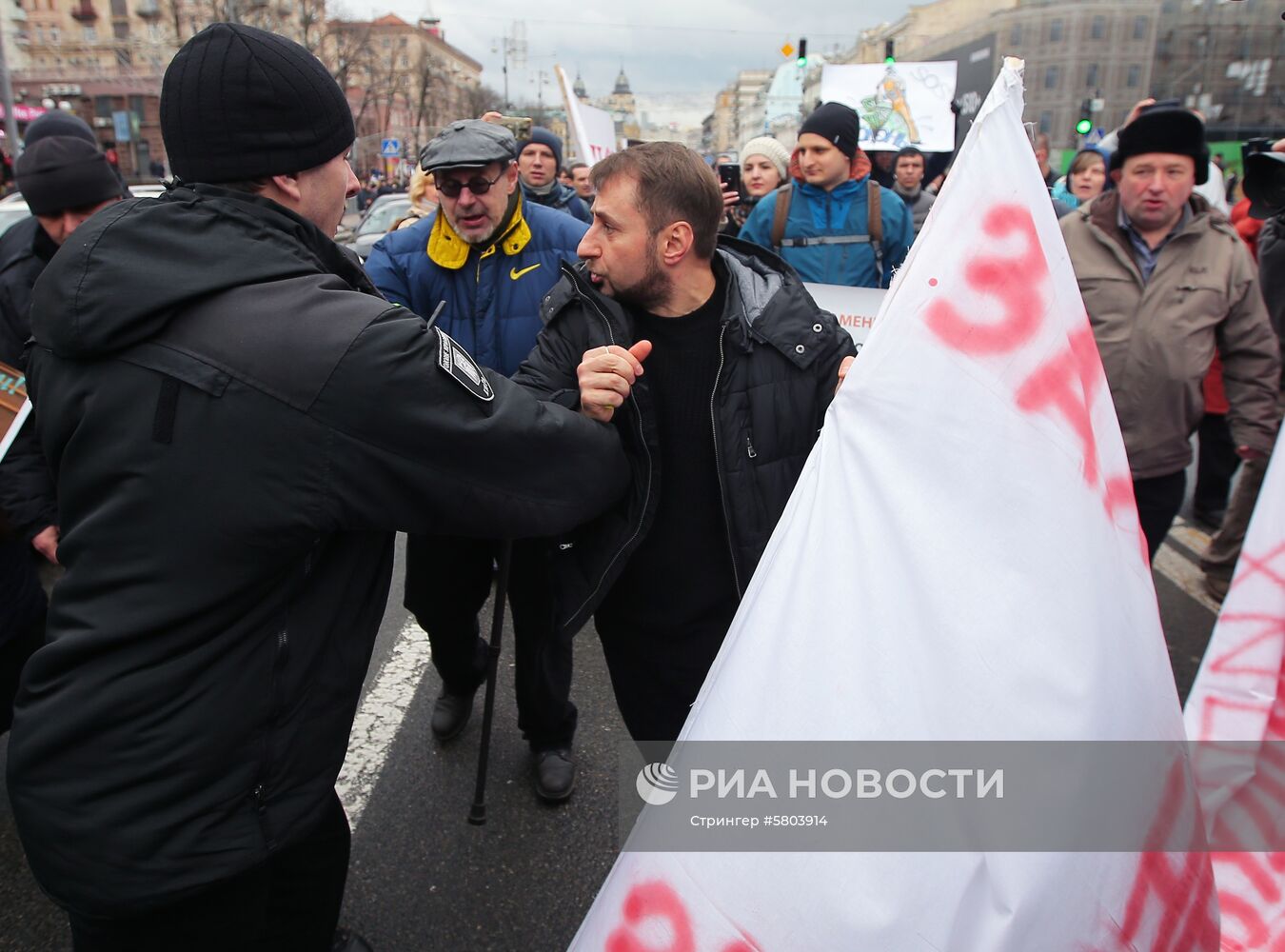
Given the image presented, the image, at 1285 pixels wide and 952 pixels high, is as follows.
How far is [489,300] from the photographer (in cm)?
291

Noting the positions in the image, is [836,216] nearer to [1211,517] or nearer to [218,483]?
[1211,517]

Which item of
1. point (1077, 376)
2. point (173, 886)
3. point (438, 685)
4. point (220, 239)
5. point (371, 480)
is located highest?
point (220, 239)

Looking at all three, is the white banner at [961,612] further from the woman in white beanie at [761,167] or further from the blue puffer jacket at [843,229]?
the woman in white beanie at [761,167]

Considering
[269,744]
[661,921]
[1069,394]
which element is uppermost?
[1069,394]

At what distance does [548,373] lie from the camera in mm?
1954

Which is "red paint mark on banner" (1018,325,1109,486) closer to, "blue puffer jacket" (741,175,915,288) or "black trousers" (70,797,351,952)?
"black trousers" (70,797,351,952)

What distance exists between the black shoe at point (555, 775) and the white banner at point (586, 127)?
4.60 meters

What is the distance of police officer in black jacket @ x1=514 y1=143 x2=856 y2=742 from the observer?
6.27ft

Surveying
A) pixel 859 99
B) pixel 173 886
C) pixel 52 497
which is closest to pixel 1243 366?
pixel 173 886

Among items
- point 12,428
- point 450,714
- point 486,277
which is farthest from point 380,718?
point 486,277

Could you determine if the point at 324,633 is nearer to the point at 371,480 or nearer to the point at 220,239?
the point at 371,480

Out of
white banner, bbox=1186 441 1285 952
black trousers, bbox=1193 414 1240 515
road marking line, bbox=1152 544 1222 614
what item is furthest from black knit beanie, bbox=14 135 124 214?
black trousers, bbox=1193 414 1240 515

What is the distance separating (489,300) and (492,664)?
1179mm

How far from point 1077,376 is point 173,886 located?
1573mm
